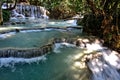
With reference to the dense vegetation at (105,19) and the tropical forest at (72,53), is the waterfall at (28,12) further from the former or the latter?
the dense vegetation at (105,19)

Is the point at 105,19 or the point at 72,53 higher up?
the point at 105,19

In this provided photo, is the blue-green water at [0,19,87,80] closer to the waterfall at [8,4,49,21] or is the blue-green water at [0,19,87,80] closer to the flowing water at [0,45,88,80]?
the flowing water at [0,45,88,80]

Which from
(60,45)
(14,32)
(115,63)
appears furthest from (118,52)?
(14,32)

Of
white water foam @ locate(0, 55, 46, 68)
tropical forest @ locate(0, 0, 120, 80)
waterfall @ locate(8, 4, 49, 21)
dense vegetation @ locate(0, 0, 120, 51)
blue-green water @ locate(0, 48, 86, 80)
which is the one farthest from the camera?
waterfall @ locate(8, 4, 49, 21)

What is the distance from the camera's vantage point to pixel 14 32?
1570 centimetres

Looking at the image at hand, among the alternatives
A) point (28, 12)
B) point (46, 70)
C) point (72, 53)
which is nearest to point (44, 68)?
point (46, 70)

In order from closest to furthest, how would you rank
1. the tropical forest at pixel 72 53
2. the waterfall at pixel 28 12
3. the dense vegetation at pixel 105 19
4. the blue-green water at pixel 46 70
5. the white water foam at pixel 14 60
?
the blue-green water at pixel 46 70, the tropical forest at pixel 72 53, the white water foam at pixel 14 60, the dense vegetation at pixel 105 19, the waterfall at pixel 28 12

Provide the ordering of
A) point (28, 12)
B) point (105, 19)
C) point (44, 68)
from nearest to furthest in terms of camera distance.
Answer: point (44, 68) → point (105, 19) → point (28, 12)

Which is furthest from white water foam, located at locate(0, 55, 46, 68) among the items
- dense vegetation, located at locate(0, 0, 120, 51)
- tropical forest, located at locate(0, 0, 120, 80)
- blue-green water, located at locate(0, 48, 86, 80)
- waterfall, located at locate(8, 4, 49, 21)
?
waterfall, located at locate(8, 4, 49, 21)

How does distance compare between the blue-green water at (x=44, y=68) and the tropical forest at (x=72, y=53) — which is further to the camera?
the tropical forest at (x=72, y=53)

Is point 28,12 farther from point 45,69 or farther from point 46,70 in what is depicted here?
point 46,70

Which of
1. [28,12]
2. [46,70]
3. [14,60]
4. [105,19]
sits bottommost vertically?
[46,70]

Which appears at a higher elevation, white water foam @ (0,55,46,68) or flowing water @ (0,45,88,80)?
white water foam @ (0,55,46,68)

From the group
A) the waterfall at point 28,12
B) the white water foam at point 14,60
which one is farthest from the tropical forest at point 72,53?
the waterfall at point 28,12
